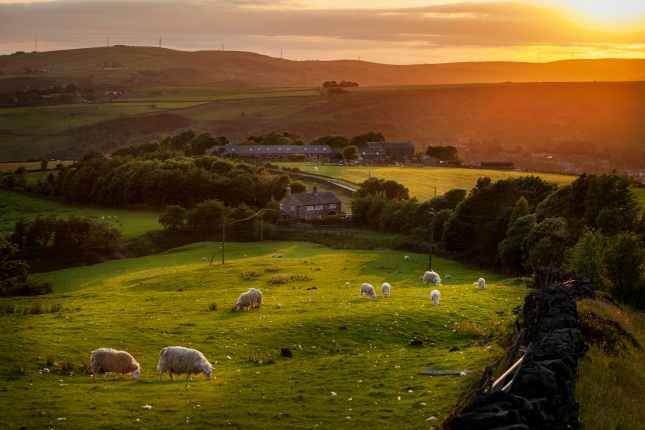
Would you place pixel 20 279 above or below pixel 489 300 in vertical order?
below

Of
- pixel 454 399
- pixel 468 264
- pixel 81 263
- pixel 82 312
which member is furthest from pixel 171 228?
pixel 454 399

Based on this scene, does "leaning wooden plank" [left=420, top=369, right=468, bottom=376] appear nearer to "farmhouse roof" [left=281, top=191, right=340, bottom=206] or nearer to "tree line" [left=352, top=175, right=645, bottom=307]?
"tree line" [left=352, top=175, right=645, bottom=307]

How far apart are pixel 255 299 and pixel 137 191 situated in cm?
8857

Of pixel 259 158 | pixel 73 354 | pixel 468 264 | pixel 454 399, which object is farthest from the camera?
pixel 259 158

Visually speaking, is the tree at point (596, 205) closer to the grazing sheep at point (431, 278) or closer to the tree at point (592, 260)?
the grazing sheep at point (431, 278)

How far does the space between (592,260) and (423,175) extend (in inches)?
3952

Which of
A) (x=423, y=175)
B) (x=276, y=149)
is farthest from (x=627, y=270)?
(x=276, y=149)

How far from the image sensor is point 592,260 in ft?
139

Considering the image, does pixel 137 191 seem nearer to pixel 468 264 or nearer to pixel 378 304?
pixel 468 264

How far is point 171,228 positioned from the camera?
9938 centimetres

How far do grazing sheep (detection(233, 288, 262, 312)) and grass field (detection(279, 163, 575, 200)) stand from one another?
252 ft

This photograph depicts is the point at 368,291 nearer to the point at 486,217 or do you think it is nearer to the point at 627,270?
the point at 627,270

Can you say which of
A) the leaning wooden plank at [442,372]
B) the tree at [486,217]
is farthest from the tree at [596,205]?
the leaning wooden plank at [442,372]

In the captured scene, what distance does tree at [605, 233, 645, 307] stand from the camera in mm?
38969
